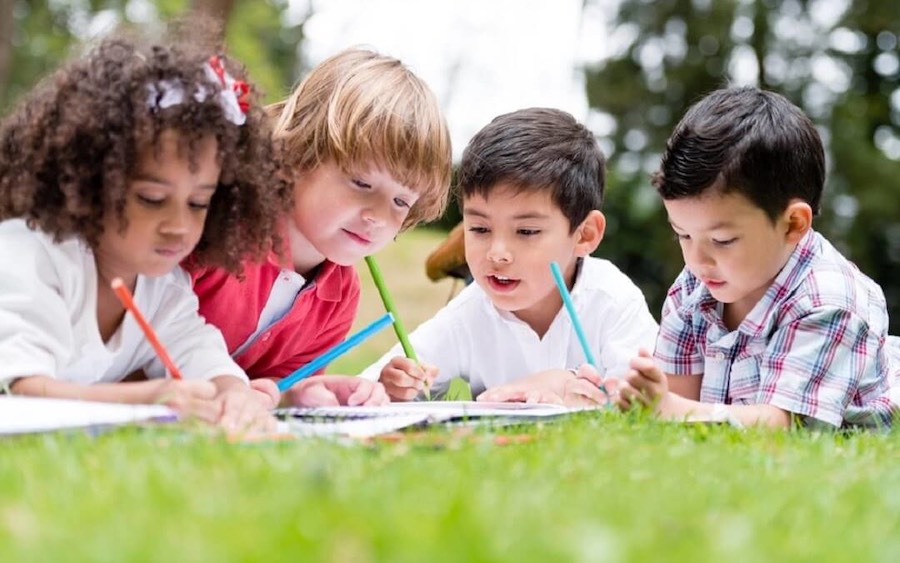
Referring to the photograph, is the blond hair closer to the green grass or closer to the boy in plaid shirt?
the boy in plaid shirt

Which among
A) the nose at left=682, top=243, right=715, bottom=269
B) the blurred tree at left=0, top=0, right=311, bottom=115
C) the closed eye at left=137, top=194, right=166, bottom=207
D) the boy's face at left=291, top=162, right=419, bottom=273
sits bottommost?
the blurred tree at left=0, top=0, right=311, bottom=115

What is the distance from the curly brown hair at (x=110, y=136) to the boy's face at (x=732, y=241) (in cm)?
117

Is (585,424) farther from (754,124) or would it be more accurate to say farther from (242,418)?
(754,124)

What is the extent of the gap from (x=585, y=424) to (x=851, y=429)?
0.87m

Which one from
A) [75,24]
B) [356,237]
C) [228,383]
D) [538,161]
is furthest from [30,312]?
[75,24]

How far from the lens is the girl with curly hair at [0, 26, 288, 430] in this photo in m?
2.21

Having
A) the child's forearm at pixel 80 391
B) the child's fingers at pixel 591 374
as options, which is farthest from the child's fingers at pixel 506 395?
the child's forearm at pixel 80 391

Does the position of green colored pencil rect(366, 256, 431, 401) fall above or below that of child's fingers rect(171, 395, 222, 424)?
below

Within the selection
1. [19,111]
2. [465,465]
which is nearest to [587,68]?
[19,111]

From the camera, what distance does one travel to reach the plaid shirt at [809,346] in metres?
2.82

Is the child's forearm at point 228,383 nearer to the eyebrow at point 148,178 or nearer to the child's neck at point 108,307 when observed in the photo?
the child's neck at point 108,307

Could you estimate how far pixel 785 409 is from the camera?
2797 mm

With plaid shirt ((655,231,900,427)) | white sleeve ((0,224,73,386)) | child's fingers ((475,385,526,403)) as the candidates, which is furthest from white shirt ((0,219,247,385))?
plaid shirt ((655,231,900,427))

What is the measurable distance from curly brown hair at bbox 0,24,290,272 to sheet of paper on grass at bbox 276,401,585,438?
0.47 metres
